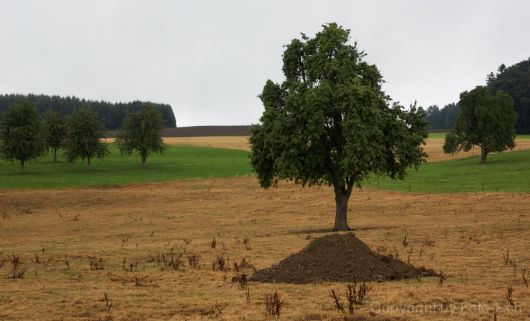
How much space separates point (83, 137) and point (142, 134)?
9.32 metres

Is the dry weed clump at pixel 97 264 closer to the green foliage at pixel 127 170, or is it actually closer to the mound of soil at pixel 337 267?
the mound of soil at pixel 337 267

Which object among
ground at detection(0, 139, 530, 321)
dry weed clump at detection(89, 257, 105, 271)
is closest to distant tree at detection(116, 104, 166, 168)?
ground at detection(0, 139, 530, 321)

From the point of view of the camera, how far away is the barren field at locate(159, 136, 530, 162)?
10188 centimetres

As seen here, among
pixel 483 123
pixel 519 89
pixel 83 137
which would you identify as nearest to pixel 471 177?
pixel 483 123

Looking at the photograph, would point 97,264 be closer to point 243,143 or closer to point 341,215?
point 341,215

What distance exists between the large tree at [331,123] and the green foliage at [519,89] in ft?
369

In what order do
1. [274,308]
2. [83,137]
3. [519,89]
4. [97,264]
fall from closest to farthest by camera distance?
[274,308] → [97,264] → [83,137] → [519,89]

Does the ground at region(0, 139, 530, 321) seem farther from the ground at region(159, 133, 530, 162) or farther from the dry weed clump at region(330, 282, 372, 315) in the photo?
the ground at region(159, 133, 530, 162)

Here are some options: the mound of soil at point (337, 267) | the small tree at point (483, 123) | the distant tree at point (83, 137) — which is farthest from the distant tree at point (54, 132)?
the mound of soil at point (337, 267)

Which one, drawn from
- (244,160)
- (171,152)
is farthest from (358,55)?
(171,152)

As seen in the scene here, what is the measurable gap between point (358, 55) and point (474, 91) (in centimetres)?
5945

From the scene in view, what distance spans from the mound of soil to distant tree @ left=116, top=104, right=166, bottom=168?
7833 centimetres

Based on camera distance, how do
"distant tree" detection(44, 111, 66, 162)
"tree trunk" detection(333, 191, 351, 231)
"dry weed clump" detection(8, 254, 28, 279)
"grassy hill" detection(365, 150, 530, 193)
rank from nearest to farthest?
"dry weed clump" detection(8, 254, 28, 279) → "tree trunk" detection(333, 191, 351, 231) → "grassy hill" detection(365, 150, 530, 193) → "distant tree" detection(44, 111, 66, 162)

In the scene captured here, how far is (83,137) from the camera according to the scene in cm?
9112
